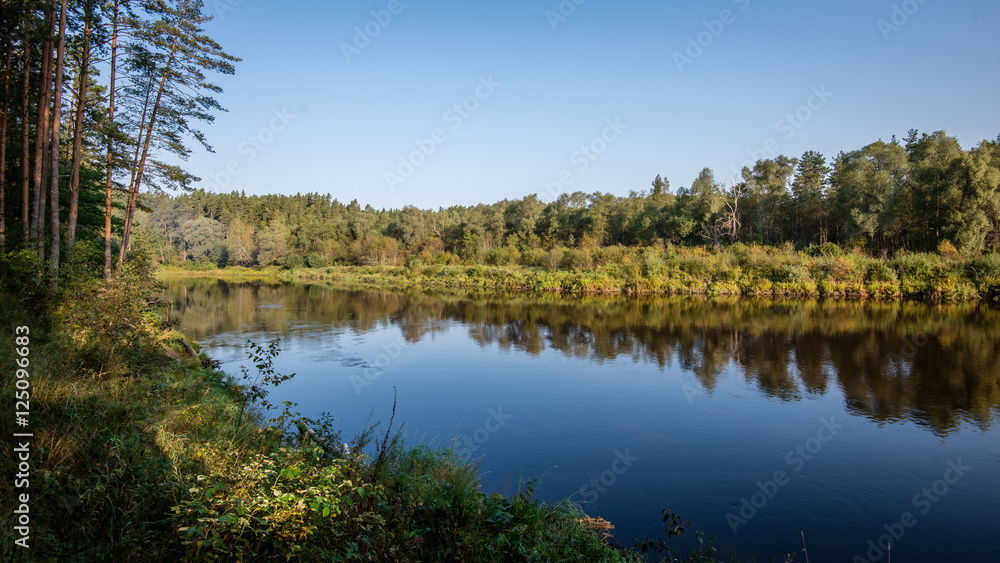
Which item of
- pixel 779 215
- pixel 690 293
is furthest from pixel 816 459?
pixel 779 215

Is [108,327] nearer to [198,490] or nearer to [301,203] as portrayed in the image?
[198,490]

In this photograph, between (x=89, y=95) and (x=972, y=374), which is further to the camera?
(x=89, y=95)

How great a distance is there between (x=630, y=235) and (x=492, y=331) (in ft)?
130

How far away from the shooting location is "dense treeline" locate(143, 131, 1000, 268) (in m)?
35.1

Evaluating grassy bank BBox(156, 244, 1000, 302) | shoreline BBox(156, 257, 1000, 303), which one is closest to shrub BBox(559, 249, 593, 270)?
grassy bank BBox(156, 244, 1000, 302)

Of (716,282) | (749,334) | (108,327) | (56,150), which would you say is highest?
(56,150)

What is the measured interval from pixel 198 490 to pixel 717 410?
37.9ft

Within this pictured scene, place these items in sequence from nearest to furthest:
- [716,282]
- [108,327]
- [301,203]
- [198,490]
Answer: [198,490] < [108,327] < [716,282] < [301,203]

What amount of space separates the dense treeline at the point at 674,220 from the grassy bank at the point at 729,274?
1882 mm

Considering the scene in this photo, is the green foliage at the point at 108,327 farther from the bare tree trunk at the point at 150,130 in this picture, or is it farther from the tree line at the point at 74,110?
the bare tree trunk at the point at 150,130

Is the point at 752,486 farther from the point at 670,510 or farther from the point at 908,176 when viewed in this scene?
the point at 908,176

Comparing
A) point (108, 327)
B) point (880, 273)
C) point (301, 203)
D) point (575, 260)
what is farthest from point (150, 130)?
point (301, 203)

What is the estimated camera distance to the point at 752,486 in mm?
8156

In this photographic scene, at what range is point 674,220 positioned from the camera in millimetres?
52094
